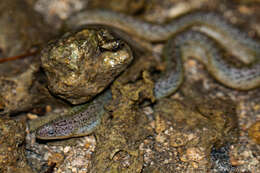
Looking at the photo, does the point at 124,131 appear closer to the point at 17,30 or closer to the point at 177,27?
the point at 177,27

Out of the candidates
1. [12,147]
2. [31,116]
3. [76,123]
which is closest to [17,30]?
[31,116]

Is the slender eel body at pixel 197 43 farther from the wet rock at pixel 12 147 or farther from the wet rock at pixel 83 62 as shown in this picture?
the wet rock at pixel 12 147

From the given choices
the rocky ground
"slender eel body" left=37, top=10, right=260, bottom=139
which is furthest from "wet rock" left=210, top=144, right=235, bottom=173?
"slender eel body" left=37, top=10, right=260, bottom=139

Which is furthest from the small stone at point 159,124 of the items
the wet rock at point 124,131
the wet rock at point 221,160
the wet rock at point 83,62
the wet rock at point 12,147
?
the wet rock at point 12,147

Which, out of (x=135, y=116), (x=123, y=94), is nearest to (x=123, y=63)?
(x=123, y=94)

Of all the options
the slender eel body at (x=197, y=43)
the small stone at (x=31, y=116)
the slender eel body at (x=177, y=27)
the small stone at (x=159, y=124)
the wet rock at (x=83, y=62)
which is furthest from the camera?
the slender eel body at (x=177, y=27)

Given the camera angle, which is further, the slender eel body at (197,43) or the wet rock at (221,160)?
the slender eel body at (197,43)

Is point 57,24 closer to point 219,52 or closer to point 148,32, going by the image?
point 148,32
